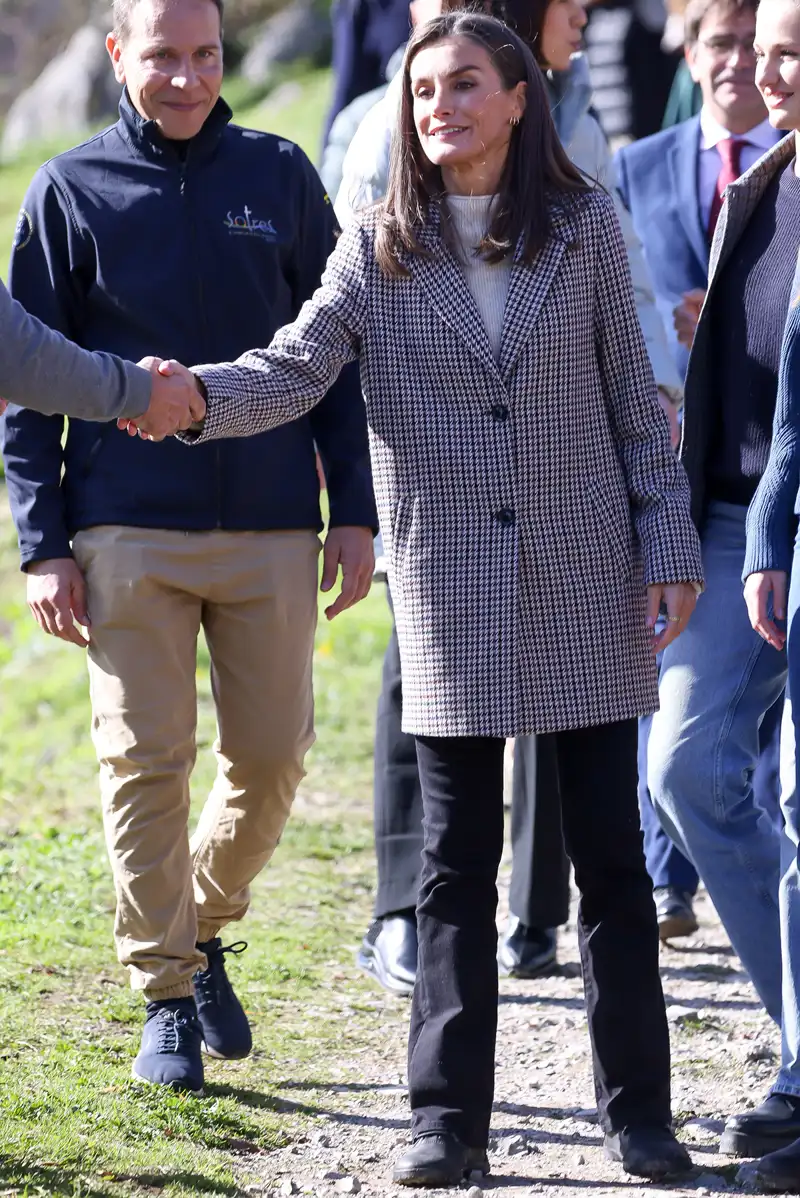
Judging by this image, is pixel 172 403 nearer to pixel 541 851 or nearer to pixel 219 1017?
pixel 219 1017

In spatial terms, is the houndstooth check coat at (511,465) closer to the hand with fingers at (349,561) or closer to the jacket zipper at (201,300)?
the jacket zipper at (201,300)

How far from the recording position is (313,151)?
67.6ft

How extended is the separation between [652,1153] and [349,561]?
1.52 meters

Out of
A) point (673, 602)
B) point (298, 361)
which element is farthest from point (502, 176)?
point (673, 602)

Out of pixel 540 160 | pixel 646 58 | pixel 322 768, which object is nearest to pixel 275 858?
pixel 322 768

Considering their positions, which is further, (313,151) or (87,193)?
(313,151)

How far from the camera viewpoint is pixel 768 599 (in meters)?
3.72

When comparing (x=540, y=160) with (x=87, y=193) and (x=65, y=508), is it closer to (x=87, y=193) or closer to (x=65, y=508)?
(x=87, y=193)

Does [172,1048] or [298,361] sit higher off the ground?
[298,361]

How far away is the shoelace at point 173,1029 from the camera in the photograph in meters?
4.12

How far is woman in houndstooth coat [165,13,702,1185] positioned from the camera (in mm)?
3627

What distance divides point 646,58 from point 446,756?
9285 mm

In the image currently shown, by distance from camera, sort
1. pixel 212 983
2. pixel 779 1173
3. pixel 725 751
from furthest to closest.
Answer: pixel 212 983, pixel 725 751, pixel 779 1173

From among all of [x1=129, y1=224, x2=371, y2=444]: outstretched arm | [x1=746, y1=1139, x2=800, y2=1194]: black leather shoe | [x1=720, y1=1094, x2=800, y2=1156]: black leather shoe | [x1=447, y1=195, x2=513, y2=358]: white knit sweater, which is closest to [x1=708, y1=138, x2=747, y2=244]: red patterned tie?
[x1=447, y1=195, x2=513, y2=358]: white knit sweater
